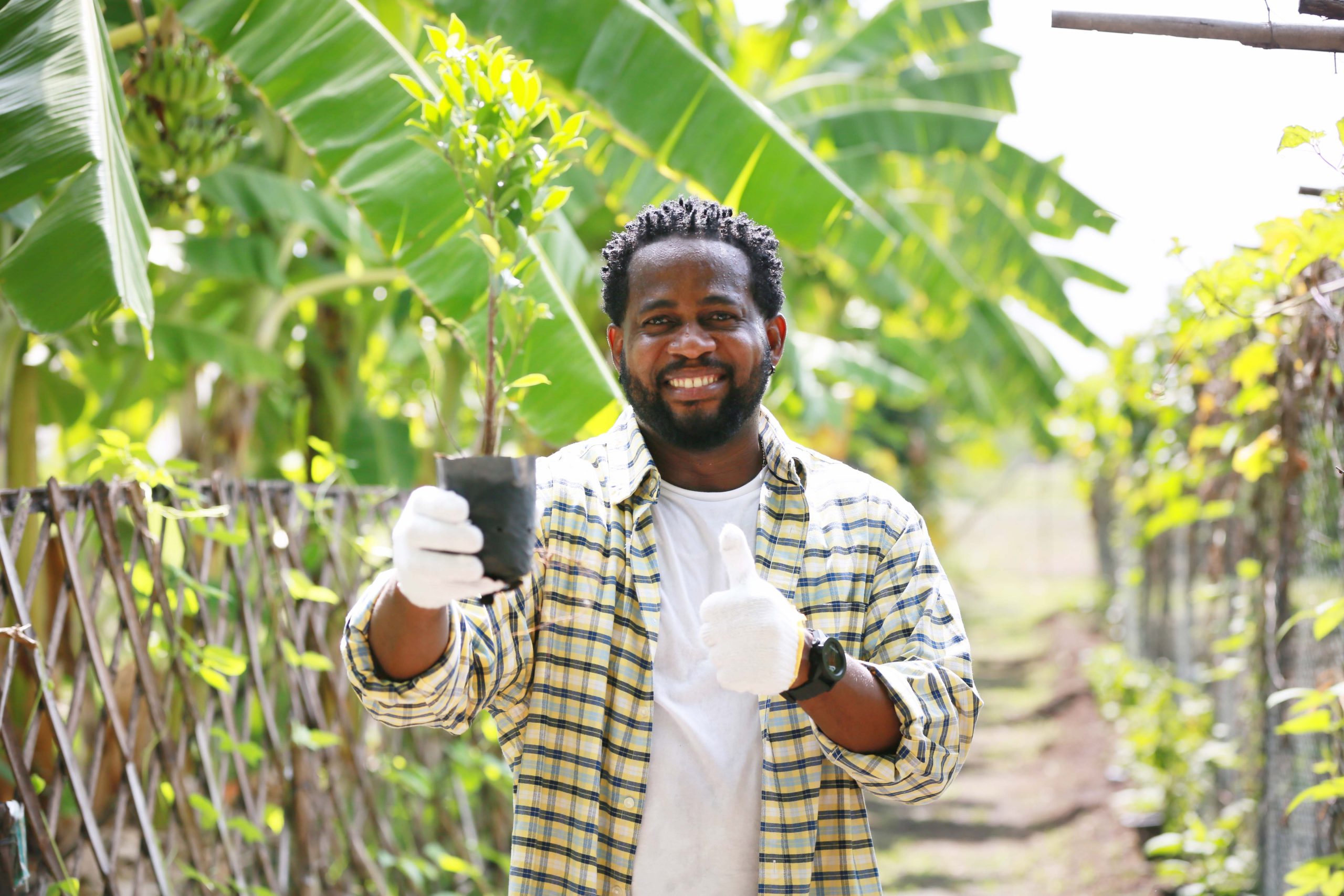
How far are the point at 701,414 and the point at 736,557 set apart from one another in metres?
0.35

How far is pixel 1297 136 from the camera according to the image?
5.91ft

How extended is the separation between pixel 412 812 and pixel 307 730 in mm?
702

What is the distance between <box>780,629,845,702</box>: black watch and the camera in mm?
1514

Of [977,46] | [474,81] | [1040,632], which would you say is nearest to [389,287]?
[474,81]

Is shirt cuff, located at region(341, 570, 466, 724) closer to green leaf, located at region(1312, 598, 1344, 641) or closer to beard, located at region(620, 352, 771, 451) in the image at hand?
beard, located at region(620, 352, 771, 451)

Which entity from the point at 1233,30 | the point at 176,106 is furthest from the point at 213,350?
the point at 1233,30

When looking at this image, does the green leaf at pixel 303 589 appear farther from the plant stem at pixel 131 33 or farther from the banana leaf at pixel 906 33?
the banana leaf at pixel 906 33

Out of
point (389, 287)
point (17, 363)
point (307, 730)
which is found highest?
point (389, 287)

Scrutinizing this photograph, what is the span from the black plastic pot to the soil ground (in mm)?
1686

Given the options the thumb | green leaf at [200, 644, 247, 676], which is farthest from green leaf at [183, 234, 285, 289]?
the thumb

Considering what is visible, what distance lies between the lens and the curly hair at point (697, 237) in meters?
1.83

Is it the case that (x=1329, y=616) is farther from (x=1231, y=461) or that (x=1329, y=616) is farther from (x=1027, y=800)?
(x=1027, y=800)

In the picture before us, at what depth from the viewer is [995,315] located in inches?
269

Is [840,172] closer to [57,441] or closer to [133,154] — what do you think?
[133,154]
